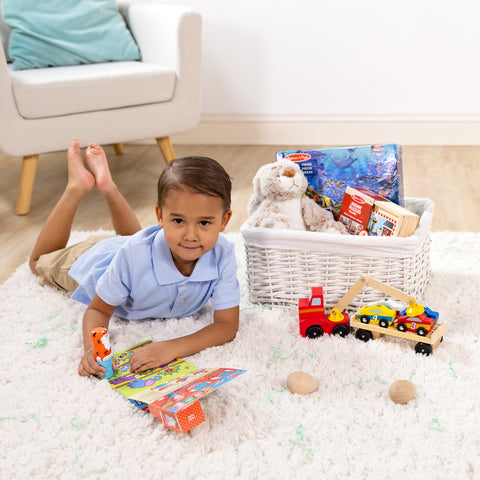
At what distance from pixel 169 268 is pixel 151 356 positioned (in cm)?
17

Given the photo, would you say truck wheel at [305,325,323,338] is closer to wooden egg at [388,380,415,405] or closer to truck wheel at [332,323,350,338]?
truck wheel at [332,323,350,338]

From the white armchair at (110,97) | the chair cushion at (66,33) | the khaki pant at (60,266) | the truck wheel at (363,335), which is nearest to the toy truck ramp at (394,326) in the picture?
the truck wheel at (363,335)

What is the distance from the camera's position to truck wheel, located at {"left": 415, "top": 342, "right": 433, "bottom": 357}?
1021mm

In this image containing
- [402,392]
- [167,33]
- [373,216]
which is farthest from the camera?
[167,33]

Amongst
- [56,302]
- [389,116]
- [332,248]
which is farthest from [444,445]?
[389,116]

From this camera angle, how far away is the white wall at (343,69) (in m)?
2.53

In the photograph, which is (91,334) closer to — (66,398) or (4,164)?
(66,398)

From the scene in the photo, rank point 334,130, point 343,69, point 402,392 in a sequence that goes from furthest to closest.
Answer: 1. point 334,130
2. point 343,69
3. point 402,392

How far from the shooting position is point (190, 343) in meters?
1.04

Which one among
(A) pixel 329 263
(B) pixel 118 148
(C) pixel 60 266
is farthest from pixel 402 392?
(B) pixel 118 148

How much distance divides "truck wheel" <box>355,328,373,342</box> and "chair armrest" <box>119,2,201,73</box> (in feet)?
4.41

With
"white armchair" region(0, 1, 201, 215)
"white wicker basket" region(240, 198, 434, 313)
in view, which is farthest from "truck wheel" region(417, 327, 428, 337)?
"white armchair" region(0, 1, 201, 215)

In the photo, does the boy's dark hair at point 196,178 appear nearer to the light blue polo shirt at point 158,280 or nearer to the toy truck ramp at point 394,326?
the light blue polo shirt at point 158,280

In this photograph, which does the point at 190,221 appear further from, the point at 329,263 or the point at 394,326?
the point at 394,326
